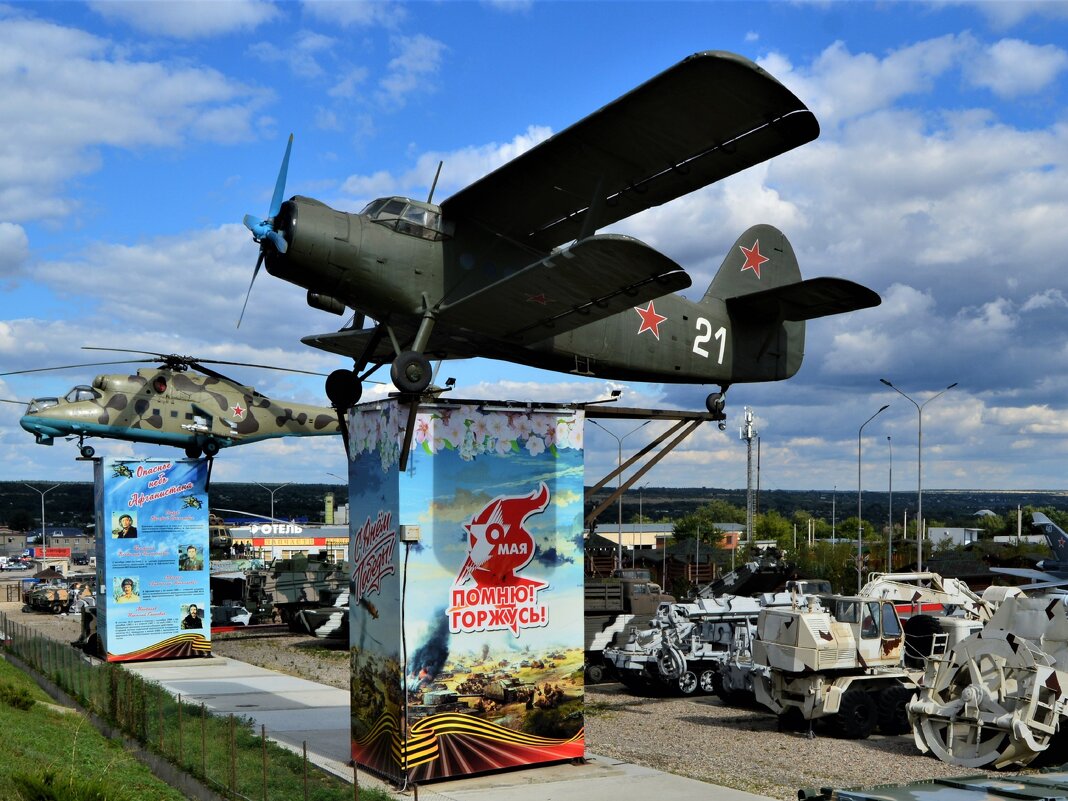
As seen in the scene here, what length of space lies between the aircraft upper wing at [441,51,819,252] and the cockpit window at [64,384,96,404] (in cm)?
1950

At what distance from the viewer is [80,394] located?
30.8m

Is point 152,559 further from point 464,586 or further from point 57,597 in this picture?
point 57,597

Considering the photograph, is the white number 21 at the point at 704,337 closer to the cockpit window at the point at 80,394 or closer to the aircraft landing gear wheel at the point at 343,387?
the aircraft landing gear wheel at the point at 343,387

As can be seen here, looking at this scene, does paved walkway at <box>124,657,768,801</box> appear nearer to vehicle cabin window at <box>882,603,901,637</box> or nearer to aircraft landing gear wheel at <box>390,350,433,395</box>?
aircraft landing gear wheel at <box>390,350,433,395</box>

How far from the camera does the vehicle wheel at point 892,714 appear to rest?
17.5 metres

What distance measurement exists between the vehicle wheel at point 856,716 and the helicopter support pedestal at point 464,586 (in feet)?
17.8

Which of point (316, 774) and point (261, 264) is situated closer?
point (316, 774)

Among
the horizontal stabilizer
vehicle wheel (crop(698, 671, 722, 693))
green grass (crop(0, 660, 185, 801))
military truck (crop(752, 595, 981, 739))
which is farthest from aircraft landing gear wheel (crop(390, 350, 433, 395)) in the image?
vehicle wheel (crop(698, 671, 722, 693))

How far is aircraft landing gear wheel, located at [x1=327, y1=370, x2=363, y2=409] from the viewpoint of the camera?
1593 centimetres

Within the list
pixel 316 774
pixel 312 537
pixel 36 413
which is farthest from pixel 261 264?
pixel 312 537

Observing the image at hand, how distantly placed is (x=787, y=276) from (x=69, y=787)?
48.4 feet

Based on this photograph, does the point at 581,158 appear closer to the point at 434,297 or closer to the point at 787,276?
the point at 434,297

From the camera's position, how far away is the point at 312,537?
102 metres

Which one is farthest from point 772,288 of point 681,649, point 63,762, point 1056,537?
point 1056,537
